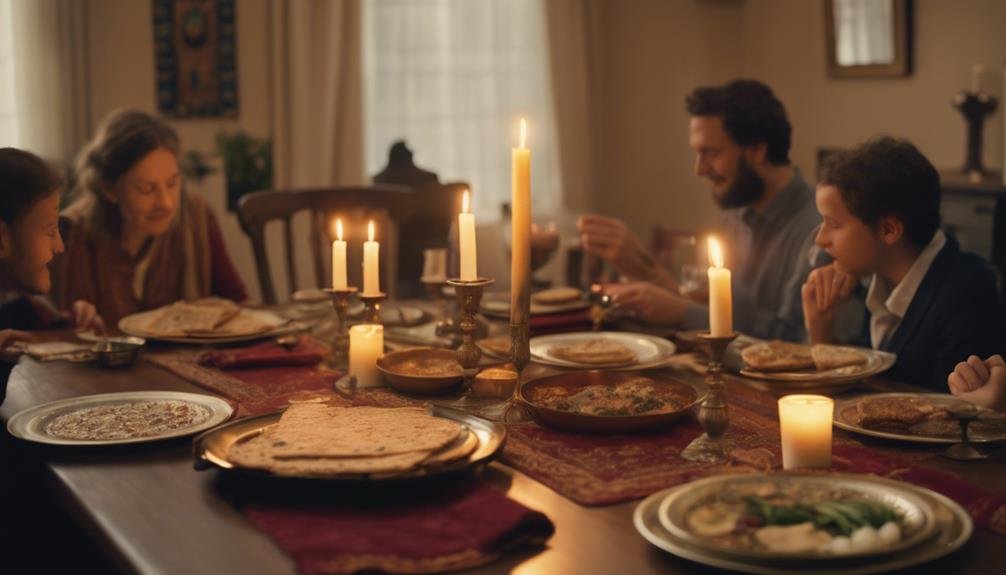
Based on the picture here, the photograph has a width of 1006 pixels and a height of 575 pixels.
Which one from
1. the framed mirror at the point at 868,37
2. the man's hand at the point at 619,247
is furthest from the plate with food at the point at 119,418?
the framed mirror at the point at 868,37

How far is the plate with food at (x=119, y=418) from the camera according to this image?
173cm

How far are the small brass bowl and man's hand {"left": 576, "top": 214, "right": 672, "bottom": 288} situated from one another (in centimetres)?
115

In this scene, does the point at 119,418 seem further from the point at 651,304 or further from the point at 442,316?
the point at 651,304

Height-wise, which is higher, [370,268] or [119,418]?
[370,268]

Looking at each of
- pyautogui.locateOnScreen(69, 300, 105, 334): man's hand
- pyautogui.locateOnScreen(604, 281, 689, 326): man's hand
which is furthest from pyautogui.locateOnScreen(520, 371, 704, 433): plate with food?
pyautogui.locateOnScreen(69, 300, 105, 334): man's hand

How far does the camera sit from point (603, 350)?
7.32 feet

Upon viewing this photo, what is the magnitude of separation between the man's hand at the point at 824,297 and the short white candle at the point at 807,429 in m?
0.89

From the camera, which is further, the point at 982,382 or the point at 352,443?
A: the point at 982,382

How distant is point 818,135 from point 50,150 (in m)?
3.26

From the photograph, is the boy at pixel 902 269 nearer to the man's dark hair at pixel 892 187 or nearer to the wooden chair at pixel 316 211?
the man's dark hair at pixel 892 187

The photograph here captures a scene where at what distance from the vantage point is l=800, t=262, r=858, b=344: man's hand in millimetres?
2357

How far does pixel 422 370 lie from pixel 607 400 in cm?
42

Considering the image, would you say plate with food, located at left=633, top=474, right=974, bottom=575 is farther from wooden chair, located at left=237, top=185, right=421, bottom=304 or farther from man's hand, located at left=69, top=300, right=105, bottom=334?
wooden chair, located at left=237, top=185, right=421, bottom=304

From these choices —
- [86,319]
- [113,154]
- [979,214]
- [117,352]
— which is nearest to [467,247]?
[117,352]
